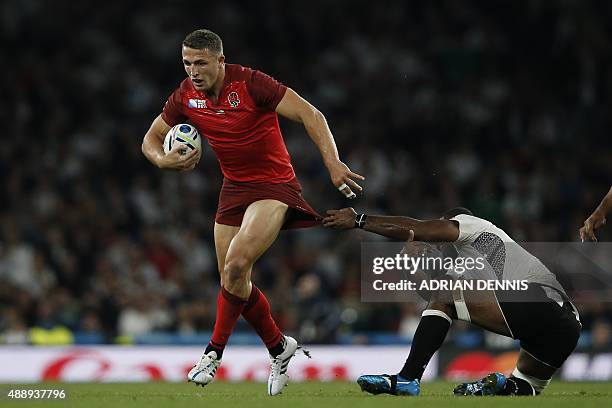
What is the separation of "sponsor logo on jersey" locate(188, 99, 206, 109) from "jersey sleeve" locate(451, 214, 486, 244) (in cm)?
190

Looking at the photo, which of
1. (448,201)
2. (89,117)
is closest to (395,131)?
(448,201)

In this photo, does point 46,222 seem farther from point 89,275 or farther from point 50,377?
point 50,377

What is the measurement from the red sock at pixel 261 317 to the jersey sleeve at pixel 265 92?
4.17 ft

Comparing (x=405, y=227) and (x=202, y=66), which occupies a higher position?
(x=202, y=66)

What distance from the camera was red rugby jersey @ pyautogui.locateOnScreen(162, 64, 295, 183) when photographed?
788cm

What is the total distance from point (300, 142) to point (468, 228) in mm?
9656

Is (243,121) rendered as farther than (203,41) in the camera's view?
Yes

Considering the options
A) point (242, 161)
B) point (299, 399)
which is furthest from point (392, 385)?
point (242, 161)

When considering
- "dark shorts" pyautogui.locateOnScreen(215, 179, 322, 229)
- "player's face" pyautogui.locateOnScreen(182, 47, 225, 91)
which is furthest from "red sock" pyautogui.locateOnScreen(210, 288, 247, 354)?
"player's face" pyautogui.locateOnScreen(182, 47, 225, 91)

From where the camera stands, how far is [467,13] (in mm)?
18812

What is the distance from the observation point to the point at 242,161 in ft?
26.3

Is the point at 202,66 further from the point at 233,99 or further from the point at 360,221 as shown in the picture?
the point at 360,221

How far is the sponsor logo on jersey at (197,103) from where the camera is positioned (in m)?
7.98

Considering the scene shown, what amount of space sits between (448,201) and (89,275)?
4.86m
